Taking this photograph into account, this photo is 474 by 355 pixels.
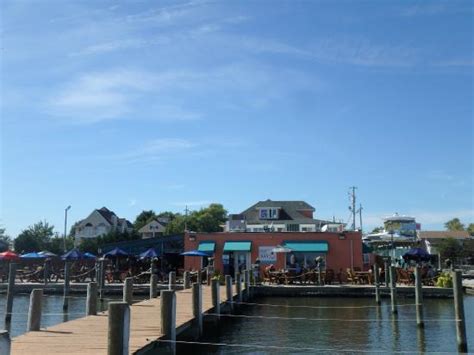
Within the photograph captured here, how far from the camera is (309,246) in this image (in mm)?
42219

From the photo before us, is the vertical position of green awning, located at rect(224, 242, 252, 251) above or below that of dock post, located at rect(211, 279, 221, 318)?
above

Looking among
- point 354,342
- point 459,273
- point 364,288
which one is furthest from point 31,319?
point 364,288

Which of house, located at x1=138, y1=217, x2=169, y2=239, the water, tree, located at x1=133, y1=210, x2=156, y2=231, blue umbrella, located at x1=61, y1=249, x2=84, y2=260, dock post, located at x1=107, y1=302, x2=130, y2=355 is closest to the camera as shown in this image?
dock post, located at x1=107, y1=302, x2=130, y2=355

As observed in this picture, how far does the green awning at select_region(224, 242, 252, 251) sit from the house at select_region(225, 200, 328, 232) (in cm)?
1864

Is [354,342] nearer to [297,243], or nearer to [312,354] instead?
[312,354]

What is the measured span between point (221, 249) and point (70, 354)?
3262 centimetres

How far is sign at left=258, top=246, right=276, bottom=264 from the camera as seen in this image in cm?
4278

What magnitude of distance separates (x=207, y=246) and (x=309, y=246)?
7.42 metres

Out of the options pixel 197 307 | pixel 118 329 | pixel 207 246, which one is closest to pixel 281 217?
pixel 207 246

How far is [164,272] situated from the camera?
139ft

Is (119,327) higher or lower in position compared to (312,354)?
higher

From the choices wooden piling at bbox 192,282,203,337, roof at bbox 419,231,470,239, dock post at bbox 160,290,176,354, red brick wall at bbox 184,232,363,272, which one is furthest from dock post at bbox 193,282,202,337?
roof at bbox 419,231,470,239

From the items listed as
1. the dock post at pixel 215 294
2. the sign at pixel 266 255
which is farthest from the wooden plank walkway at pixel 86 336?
the sign at pixel 266 255

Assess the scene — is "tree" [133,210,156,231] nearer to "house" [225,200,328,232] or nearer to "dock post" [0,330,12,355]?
"house" [225,200,328,232]
